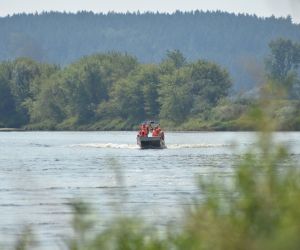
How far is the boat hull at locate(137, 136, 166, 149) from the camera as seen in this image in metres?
64.8

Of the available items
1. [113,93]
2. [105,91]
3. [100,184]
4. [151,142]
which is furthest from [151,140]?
[105,91]

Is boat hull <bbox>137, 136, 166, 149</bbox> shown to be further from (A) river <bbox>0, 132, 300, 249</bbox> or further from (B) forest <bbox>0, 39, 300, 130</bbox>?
(B) forest <bbox>0, 39, 300, 130</bbox>

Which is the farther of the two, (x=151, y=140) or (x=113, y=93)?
(x=113, y=93)

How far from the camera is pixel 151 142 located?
214 ft

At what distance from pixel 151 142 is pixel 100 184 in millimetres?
38726

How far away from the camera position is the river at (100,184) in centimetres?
682

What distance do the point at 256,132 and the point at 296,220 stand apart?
2.06 ft

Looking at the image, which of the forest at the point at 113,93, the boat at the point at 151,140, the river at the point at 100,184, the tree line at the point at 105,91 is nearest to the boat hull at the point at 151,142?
the boat at the point at 151,140

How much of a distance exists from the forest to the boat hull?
148 ft

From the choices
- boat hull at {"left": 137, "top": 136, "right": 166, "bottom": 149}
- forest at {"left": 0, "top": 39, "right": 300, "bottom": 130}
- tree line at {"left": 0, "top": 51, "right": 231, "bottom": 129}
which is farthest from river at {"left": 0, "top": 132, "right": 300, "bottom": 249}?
tree line at {"left": 0, "top": 51, "right": 231, "bottom": 129}

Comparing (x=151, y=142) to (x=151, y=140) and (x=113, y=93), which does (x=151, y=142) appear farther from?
(x=113, y=93)

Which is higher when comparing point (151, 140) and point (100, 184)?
point (100, 184)

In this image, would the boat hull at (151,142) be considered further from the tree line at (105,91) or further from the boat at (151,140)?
the tree line at (105,91)

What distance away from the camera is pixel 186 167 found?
43656 millimetres
